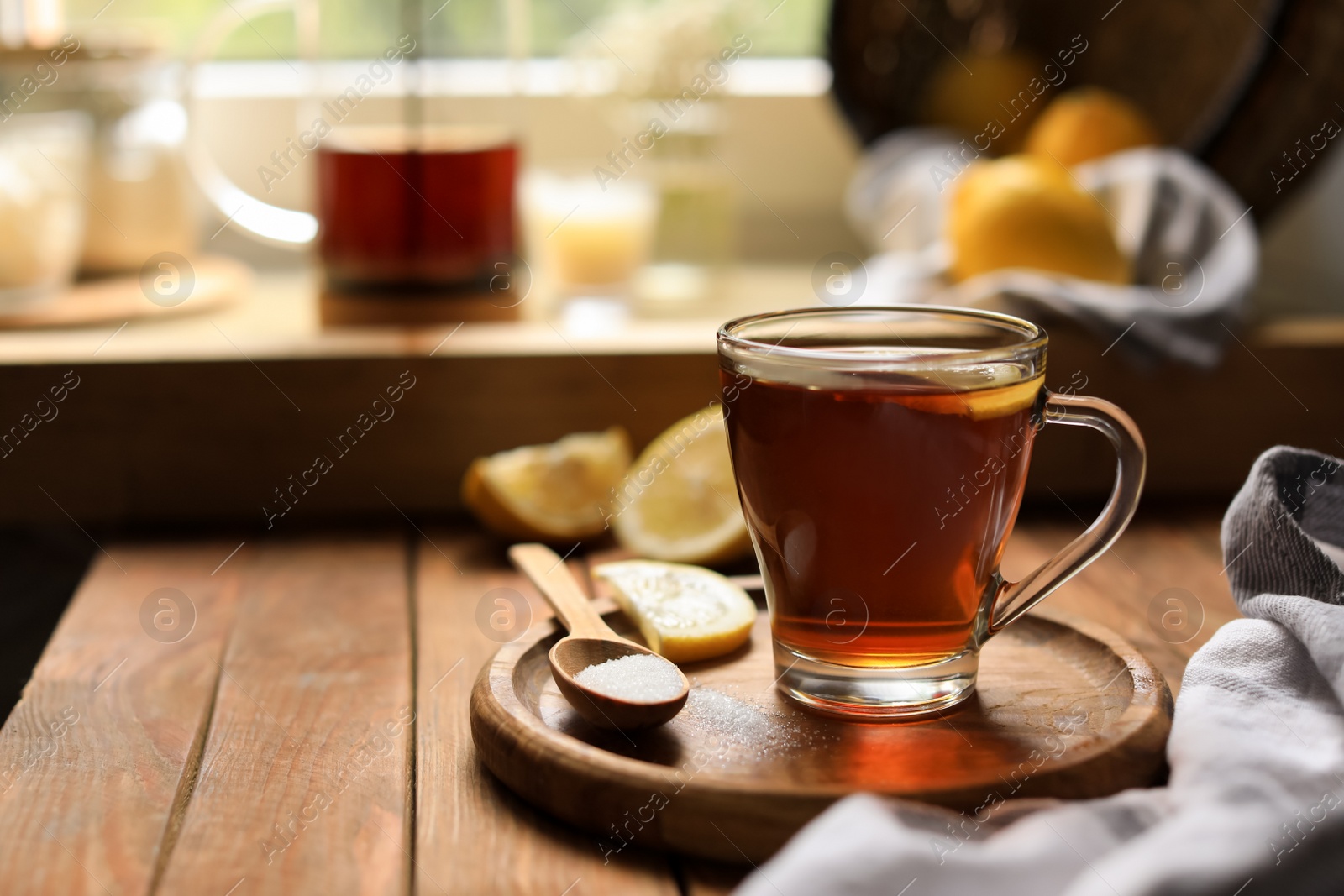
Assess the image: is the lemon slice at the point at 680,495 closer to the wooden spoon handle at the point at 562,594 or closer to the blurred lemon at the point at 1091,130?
the wooden spoon handle at the point at 562,594

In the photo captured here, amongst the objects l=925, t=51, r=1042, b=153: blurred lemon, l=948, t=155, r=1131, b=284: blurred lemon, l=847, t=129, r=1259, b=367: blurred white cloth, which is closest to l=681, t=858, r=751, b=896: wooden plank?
l=847, t=129, r=1259, b=367: blurred white cloth

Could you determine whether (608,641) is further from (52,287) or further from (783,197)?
(783,197)

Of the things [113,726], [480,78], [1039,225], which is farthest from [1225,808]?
[480,78]

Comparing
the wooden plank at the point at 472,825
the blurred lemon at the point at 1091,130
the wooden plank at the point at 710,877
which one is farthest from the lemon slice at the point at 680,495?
the blurred lemon at the point at 1091,130

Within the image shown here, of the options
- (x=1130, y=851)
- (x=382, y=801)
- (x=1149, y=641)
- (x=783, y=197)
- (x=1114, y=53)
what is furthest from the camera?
(x=783, y=197)

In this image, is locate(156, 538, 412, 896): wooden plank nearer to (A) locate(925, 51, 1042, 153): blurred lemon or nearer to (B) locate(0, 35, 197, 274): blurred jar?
(B) locate(0, 35, 197, 274): blurred jar

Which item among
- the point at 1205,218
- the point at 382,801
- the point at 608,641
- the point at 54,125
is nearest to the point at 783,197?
the point at 1205,218

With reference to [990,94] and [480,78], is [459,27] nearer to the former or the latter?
[480,78]
